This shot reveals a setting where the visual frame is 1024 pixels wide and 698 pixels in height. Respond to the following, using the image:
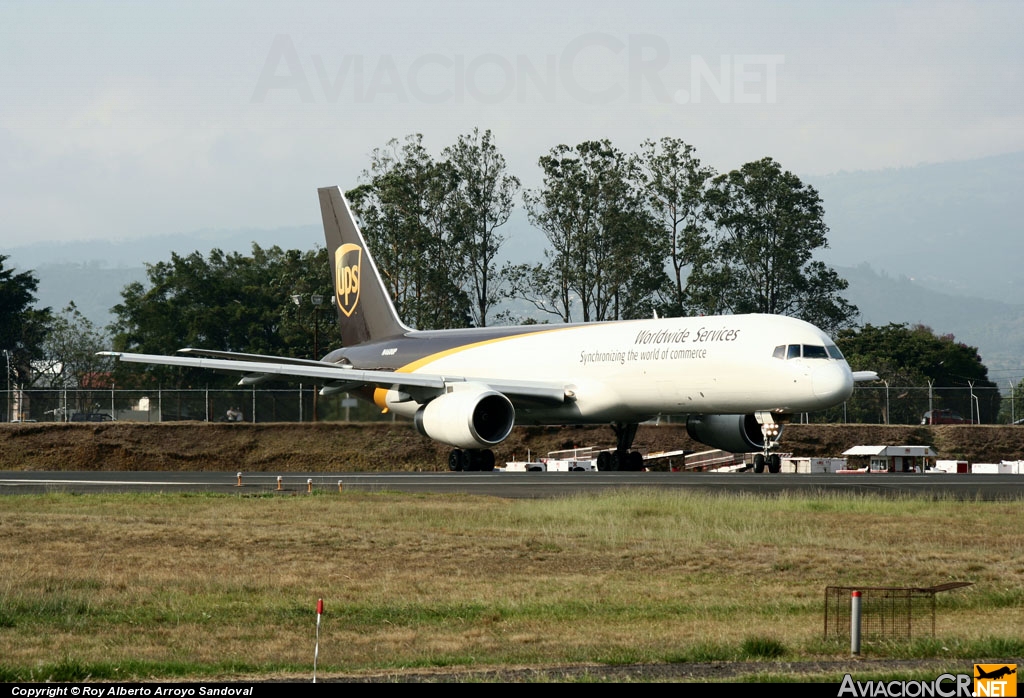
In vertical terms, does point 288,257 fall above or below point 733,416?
above

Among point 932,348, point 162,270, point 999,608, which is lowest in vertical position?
point 999,608

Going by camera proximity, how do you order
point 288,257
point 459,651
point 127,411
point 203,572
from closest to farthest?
point 459,651
point 203,572
point 127,411
point 288,257

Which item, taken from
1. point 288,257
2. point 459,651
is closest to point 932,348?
point 288,257

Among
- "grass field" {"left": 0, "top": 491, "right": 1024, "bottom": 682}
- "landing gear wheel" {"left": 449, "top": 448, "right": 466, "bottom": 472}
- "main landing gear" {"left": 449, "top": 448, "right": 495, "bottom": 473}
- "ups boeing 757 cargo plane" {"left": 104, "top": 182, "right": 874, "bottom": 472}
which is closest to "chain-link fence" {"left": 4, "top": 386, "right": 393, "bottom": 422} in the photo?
"ups boeing 757 cargo plane" {"left": 104, "top": 182, "right": 874, "bottom": 472}

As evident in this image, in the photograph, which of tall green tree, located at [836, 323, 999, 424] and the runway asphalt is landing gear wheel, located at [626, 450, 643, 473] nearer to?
the runway asphalt

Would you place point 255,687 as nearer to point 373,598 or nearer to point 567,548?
point 373,598

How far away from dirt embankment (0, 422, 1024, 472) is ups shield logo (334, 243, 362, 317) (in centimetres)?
496

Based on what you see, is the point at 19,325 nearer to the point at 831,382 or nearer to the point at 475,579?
the point at 831,382

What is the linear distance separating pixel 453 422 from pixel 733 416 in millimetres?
8637

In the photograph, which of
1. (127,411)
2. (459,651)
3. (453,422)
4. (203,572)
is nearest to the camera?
(459,651)

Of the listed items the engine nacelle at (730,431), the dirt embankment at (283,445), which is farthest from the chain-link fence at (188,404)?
the engine nacelle at (730,431)

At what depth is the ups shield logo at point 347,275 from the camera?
163 ft

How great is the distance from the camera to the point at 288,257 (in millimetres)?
109875

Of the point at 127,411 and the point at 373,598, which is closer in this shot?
the point at 373,598
